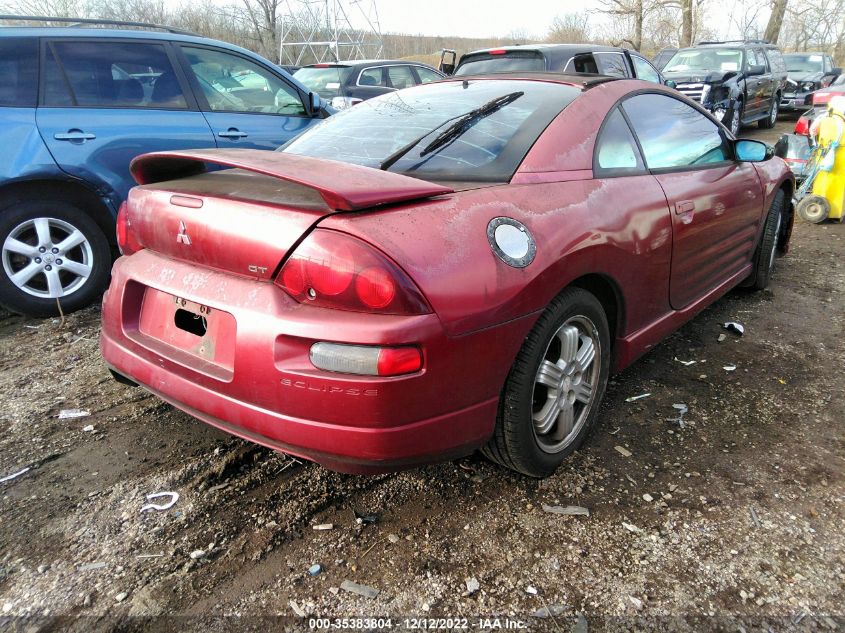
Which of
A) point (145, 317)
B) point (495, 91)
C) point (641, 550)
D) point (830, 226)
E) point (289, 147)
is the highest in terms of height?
point (495, 91)

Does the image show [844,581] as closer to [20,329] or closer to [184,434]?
[184,434]

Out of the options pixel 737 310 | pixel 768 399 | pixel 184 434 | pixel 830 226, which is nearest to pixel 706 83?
pixel 830 226

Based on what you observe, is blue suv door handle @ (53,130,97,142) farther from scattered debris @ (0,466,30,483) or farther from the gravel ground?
scattered debris @ (0,466,30,483)

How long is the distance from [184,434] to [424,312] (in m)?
1.51

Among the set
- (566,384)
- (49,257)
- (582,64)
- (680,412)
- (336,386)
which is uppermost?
(582,64)

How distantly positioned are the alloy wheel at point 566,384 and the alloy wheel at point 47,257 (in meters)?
3.29

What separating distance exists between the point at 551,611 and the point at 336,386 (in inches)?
36.2

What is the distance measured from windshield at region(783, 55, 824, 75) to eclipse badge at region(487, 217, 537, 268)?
21.9 m

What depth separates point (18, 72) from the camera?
391cm

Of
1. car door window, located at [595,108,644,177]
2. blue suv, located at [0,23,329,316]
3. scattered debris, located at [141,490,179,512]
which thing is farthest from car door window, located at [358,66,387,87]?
scattered debris, located at [141,490,179,512]

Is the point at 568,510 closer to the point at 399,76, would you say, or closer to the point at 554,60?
the point at 554,60

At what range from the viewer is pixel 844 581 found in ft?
6.32

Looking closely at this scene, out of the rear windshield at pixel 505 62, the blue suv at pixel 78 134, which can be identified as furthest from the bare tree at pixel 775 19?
the blue suv at pixel 78 134

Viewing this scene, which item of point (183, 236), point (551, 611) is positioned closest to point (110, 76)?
point (183, 236)
